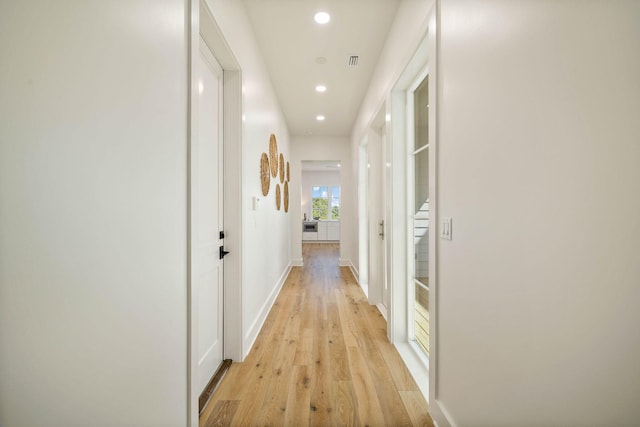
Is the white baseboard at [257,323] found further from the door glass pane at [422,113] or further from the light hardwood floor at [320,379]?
the door glass pane at [422,113]

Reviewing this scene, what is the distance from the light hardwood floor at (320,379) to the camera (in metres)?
1.56

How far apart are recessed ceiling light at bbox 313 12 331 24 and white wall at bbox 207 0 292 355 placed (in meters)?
0.56

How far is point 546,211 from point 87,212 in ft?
3.92

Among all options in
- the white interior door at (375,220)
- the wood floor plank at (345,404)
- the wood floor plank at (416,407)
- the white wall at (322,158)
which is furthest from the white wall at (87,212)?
the white wall at (322,158)

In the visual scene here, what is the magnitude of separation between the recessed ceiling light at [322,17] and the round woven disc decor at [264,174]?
1297 mm

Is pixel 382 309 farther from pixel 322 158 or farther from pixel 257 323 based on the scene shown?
pixel 322 158

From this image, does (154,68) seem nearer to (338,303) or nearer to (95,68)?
→ (95,68)

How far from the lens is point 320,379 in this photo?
75.4 inches

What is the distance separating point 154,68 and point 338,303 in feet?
10.4

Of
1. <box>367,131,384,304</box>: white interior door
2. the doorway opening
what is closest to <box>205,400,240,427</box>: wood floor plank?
<box>367,131,384,304</box>: white interior door

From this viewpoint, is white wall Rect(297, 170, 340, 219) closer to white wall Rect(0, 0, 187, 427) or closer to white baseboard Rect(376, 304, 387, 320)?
white baseboard Rect(376, 304, 387, 320)

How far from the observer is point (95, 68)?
28.9 inches

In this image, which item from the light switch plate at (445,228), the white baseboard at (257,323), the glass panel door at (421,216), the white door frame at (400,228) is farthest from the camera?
the white door frame at (400,228)

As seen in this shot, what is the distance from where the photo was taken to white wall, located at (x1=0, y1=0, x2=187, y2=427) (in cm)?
56
